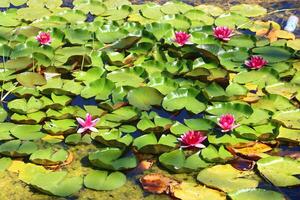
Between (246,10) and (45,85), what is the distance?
1575mm

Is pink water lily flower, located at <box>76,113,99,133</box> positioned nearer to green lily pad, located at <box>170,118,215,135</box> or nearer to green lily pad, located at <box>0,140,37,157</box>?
green lily pad, located at <box>0,140,37,157</box>

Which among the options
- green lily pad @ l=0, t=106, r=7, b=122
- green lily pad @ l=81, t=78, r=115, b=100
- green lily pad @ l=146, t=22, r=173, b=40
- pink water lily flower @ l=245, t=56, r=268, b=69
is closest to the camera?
green lily pad @ l=0, t=106, r=7, b=122

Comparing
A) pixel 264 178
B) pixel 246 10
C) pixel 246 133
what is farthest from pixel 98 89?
pixel 246 10

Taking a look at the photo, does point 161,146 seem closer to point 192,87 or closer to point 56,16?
point 192,87

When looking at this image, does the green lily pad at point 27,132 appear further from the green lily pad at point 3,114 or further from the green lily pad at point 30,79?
the green lily pad at point 30,79

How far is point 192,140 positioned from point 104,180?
432 millimetres

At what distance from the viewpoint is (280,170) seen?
90.1 inches

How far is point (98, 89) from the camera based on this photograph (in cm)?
286

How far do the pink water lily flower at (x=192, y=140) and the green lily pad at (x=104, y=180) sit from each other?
32 centimetres

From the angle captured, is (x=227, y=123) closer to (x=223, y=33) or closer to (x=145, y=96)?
(x=145, y=96)

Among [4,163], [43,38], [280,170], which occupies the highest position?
[43,38]

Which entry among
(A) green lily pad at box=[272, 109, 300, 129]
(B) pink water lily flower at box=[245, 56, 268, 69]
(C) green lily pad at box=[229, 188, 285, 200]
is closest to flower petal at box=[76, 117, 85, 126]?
(C) green lily pad at box=[229, 188, 285, 200]

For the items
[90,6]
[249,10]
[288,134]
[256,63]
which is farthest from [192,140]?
[90,6]

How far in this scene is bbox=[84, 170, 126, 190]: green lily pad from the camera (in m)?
2.25
